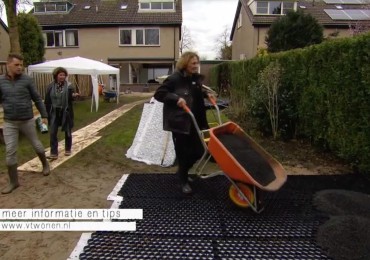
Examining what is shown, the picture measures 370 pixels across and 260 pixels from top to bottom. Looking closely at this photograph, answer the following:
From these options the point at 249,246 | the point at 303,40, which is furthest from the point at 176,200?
the point at 303,40

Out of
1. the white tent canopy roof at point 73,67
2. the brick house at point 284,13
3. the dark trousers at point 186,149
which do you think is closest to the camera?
the dark trousers at point 186,149

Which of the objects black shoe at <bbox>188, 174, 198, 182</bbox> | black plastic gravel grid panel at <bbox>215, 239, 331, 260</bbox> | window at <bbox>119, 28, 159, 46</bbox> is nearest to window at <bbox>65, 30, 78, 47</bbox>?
window at <bbox>119, 28, 159, 46</bbox>

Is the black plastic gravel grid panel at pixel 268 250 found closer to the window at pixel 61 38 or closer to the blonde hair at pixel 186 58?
the blonde hair at pixel 186 58

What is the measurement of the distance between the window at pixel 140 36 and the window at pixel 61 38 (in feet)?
14.6

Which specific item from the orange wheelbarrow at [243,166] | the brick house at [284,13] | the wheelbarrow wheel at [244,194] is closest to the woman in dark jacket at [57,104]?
the orange wheelbarrow at [243,166]

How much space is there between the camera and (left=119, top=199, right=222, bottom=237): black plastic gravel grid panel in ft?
11.5

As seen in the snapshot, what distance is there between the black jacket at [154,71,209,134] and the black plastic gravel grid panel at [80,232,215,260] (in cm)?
143

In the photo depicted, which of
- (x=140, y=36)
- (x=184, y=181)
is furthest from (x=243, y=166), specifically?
(x=140, y=36)

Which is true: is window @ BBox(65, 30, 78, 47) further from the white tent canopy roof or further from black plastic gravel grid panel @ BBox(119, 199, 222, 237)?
black plastic gravel grid panel @ BBox(119, 199, 222, 237)

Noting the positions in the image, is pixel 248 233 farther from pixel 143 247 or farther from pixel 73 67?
pixel 73 67

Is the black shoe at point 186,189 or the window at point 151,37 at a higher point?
the window at point 151,37

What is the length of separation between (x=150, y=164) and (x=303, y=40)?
14.6 meters

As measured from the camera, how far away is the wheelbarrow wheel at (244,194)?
3.89 meters

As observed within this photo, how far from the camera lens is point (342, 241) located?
318 centimetres
